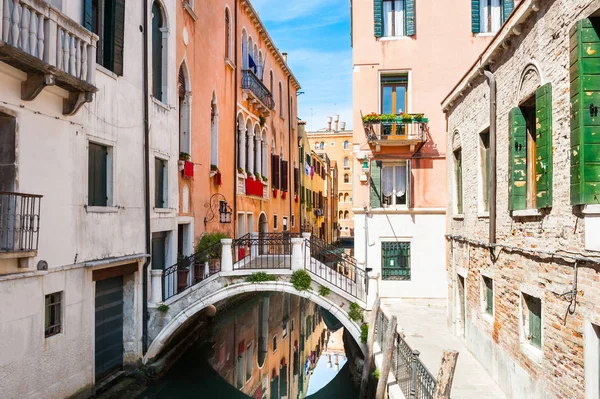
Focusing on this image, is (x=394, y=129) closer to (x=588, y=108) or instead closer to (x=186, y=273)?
(x=186, y=273)

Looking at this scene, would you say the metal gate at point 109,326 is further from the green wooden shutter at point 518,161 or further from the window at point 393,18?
the window at point 393,18

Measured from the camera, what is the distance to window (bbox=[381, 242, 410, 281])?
16.8 m

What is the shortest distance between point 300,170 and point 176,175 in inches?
739

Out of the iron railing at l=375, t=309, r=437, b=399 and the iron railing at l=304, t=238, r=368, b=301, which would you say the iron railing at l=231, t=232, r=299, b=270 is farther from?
the iron railing at l=375, t=309, r=437, b=399

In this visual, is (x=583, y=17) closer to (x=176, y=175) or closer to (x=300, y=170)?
(x=176, y=175)

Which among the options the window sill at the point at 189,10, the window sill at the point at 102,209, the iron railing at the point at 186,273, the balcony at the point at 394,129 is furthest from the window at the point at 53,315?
the balcony at the point at 394,129

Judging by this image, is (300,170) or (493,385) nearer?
(493,385)

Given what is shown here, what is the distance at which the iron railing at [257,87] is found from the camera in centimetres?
1967

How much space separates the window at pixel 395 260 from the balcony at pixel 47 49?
35.7ft

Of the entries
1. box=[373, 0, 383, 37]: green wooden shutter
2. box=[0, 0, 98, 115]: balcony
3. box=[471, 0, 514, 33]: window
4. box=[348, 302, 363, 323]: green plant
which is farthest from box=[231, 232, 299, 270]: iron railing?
box=[471, 0, 514, 33]: window

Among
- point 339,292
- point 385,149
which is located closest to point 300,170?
point 385,149

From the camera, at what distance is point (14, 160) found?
7.39 metres

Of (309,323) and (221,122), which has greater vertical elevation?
(221,122)

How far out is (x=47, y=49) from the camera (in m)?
7.53
